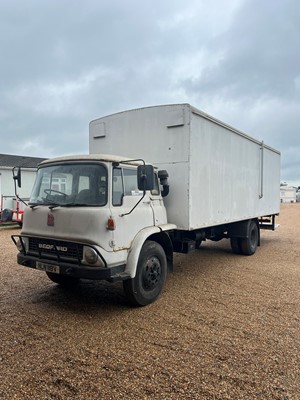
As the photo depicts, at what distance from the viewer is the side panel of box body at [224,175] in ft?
19.3

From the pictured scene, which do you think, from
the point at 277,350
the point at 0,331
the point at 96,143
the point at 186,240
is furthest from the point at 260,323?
the point at 96,143

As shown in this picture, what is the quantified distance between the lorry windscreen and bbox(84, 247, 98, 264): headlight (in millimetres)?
626

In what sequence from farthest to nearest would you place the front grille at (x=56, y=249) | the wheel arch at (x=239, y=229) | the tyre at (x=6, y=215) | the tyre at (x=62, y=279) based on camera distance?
the tyre at (x=6, y=215)
the wheel arch at (x=239, y=229)
the tyre at (x=62, y=279)
the front grille at (x=56, y=249)

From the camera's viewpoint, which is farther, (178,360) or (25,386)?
(178,360)

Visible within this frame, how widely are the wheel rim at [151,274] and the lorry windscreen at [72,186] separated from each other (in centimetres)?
131

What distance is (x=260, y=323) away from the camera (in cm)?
437

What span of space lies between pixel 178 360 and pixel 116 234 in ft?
5.77

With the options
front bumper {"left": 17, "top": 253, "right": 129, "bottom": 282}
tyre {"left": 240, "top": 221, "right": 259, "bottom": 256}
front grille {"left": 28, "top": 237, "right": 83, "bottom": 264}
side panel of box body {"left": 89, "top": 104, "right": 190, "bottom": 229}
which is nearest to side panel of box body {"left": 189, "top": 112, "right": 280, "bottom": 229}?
side panel of box body {"left": 89, "top": 104, "right": 190, "bottom": 229}

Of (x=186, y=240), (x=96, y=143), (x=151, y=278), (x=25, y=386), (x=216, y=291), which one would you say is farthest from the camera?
(x=96, y=143)

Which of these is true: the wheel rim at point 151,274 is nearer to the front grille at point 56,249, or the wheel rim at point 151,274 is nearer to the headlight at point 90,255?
the headlight at point 90,255

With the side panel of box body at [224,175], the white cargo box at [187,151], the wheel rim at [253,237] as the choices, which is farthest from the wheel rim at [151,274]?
the wheel rim at [253,237]

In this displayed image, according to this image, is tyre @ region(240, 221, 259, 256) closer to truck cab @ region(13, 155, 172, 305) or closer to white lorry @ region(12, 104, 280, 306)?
white lorry @ region(12, 104, 280, 306)

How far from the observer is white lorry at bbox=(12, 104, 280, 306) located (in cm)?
435

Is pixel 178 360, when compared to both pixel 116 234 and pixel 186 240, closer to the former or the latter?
pixel 116 234
